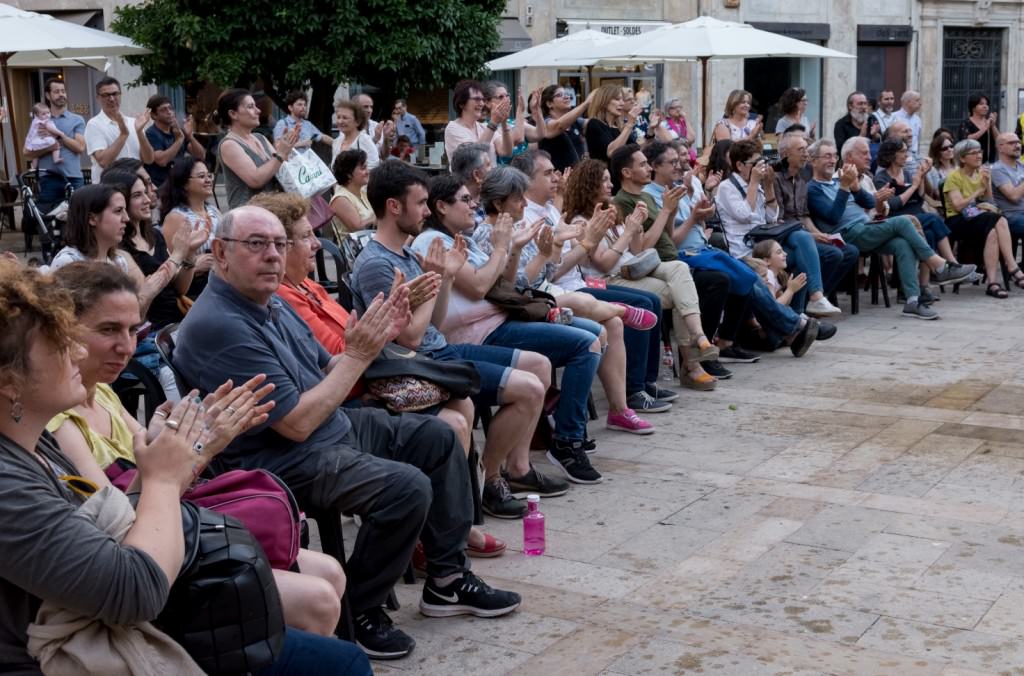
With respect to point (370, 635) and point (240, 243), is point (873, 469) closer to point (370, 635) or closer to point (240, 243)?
point (370, 635)

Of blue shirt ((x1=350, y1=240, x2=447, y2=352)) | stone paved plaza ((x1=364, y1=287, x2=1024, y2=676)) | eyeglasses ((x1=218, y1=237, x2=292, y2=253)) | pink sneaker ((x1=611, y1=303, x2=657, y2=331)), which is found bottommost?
stone paved plaza ((x1=364, y1=287, x2=1024, y2=676))

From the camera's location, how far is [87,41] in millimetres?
12195

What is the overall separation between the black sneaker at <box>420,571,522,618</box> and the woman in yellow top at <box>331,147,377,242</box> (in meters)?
3.96

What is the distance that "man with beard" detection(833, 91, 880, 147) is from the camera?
1566cm

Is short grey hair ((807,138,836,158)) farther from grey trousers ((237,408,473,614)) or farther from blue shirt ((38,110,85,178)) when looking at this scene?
blue shirt ((38,110,85,178))

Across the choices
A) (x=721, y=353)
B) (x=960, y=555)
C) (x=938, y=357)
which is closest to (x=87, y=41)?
(x=721, y=353)

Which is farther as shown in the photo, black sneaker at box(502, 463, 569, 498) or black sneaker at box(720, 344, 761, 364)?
black sneaker at box(720, 344, 761, 364)

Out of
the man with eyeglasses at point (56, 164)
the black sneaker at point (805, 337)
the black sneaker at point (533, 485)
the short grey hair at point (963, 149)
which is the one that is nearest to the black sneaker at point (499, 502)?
the black sneaker at point (533, 485)

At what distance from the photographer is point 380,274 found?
5.45 m

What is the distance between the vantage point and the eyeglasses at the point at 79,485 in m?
2.80

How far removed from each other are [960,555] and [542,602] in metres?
1.68

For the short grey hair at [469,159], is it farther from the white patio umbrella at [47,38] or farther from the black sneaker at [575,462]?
the white patio umbrella at [47,38]

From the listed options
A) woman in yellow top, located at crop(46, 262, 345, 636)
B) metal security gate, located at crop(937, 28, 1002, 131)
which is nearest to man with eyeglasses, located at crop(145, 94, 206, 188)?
woman in yellow top, located at crop(46, 262, 345, 636)

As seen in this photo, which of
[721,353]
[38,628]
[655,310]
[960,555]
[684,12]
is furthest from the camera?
[684,12]
